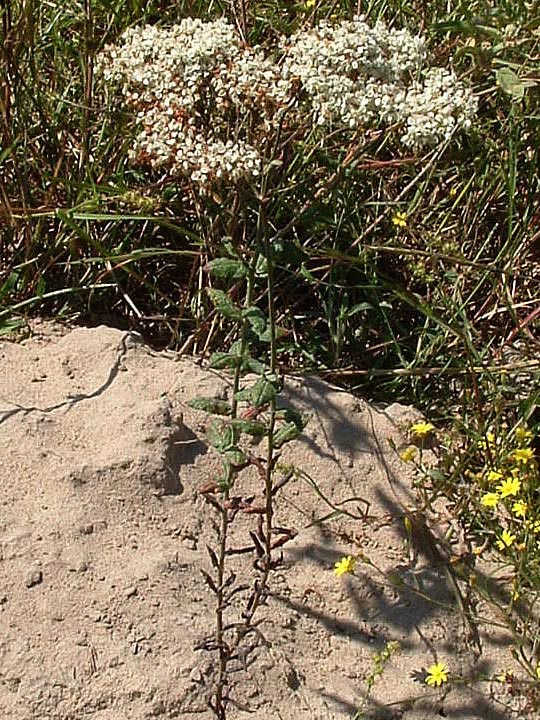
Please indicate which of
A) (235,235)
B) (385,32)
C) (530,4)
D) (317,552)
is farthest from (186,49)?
(530,4)

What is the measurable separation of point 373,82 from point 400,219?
0.79 metres

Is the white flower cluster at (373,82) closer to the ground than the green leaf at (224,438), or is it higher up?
higher up

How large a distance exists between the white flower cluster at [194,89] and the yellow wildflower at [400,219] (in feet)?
2.38

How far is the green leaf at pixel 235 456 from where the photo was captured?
197 centimetres

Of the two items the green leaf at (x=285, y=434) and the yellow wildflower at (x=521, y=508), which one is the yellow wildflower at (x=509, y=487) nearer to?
the yellow wildflower at (x=521, y=508)

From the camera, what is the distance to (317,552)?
239 cm

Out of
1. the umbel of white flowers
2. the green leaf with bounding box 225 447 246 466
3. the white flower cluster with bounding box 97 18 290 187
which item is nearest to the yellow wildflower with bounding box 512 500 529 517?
the green leaf with bounding box 225 447 246 466

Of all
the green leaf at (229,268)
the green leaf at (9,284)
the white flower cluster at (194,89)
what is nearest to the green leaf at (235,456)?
the green leaf at (229,268)

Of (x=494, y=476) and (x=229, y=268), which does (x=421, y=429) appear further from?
(x=229, y=268)

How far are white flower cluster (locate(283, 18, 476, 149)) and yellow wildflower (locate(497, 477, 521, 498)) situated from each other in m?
0.80

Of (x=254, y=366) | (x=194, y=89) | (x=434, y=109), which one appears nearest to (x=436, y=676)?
(x=254, y=366)

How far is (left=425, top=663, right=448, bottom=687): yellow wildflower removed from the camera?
2162 millimetres

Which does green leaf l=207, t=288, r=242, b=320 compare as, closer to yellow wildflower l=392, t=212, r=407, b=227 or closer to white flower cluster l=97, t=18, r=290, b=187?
→ white flower cluster l=97, t=18, r=290, b=187

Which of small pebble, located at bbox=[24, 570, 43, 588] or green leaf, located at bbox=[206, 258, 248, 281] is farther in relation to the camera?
small pebble, located at bbox=[24, 570, 43, 588]
